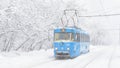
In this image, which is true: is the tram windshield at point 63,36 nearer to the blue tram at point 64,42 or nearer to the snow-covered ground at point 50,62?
the blue tram at point 64,42

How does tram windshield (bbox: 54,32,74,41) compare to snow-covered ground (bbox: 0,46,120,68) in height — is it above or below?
above

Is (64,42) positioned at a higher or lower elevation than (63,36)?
lower

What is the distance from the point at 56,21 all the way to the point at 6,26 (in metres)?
17.4

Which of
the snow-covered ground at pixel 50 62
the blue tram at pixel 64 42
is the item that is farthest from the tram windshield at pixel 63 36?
the snow-covered ground at pixel 50 62

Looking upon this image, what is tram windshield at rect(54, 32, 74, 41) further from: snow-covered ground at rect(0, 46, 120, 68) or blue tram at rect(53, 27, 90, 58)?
snow-covered ground at rect(0, 46, 120, 68)

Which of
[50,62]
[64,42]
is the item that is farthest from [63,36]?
[50,62]

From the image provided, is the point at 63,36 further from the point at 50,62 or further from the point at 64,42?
the point at 50,62

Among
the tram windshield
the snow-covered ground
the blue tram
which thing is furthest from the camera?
the tram windshield

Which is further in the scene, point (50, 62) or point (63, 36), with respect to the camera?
point (63, 36)

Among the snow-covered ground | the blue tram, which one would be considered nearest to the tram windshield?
the blue tram

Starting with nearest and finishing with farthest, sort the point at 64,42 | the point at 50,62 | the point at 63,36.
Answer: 1. the point at 50,62
2. the point at 64,42
3. the point at 63,36

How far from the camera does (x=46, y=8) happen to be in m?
46.2

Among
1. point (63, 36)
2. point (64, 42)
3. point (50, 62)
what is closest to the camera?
point (50, 62)

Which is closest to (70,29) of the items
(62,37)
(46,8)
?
(62,37)
